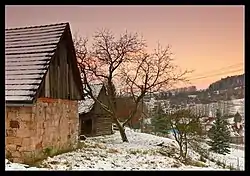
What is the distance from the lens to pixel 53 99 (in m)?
3.46

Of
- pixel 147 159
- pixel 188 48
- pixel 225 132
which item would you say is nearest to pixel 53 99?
pixel 147 159

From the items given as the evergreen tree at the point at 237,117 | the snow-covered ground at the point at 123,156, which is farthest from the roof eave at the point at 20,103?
the evergreen tree at the point at 237,117

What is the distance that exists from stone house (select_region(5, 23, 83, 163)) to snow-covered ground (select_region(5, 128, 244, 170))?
21cm

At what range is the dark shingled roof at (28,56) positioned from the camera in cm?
297

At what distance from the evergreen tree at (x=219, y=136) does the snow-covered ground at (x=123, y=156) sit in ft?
0.28

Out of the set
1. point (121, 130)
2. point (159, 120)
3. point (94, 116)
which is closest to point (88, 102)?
point (94, 116)

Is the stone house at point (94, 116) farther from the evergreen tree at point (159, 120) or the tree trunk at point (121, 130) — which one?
the evergreen tree at point (159, 120)

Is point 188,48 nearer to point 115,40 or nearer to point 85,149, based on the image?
point 115,40

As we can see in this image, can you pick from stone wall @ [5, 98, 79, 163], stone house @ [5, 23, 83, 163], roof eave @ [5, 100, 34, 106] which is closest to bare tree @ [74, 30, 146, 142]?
stone house @ [5, 23, 83, 163]

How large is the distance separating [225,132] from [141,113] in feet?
2.34

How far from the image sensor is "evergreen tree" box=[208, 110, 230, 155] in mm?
3010

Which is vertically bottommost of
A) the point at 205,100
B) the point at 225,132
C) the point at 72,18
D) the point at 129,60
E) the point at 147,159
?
the point at 147,159

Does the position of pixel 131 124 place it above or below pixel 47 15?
below

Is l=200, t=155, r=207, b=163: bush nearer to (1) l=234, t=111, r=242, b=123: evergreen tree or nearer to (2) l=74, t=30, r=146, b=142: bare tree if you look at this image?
(1) l=234, t=111, r=242, b=123: evergreen tree
